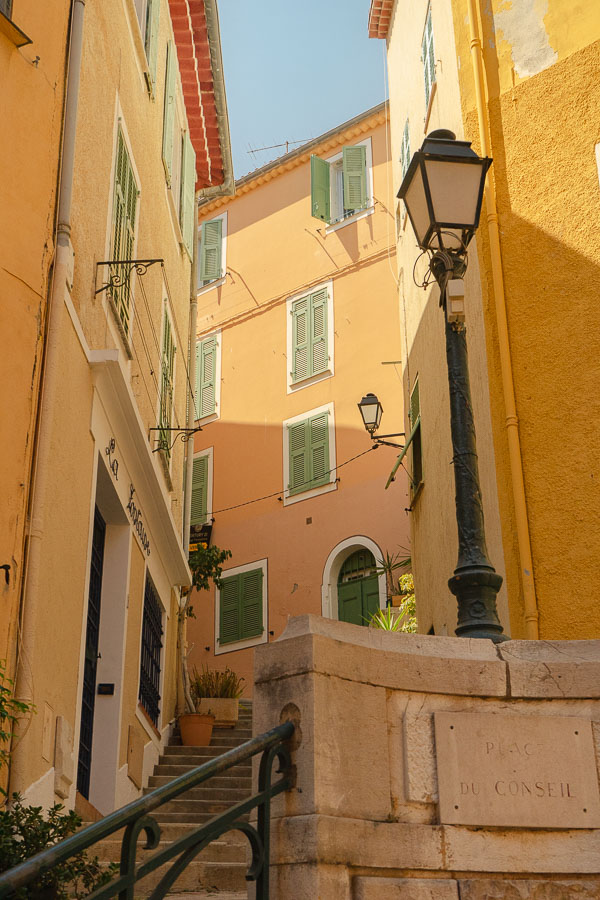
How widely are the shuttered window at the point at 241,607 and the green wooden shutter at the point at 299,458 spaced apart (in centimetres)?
175

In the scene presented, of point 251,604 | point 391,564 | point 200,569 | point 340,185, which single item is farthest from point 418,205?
point 340,185

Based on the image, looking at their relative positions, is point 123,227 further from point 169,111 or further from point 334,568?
point 334,568

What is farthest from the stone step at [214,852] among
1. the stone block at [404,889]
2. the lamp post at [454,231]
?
the stone block at [404,889]

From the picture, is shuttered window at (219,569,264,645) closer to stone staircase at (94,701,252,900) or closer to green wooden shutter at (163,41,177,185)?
stone staircase at (94,701,252,900)

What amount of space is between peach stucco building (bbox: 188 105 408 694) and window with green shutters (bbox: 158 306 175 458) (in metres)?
6.62

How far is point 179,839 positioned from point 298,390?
729 inches

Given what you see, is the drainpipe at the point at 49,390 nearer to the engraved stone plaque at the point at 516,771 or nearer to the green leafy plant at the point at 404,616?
the engraved stone plaque at the point at 516,771

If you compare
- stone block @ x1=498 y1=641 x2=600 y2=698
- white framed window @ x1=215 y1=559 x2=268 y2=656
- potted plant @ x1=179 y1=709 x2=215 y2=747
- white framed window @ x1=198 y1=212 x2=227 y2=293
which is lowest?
stone block @ x1=498 y1=641 x2=600 y2=698

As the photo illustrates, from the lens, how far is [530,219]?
979 centimetres

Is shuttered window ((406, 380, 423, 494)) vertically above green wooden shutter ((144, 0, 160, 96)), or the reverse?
green wooden shutter ((144, 0, 160, 96))

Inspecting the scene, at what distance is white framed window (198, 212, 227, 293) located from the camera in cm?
2438

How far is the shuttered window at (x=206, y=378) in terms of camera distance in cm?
2352

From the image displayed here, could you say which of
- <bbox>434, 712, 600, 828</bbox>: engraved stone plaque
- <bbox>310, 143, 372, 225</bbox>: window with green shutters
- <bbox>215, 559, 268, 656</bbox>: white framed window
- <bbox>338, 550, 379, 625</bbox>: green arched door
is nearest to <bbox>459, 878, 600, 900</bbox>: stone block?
<bbox>434, 712, 600, 828</bbox>: engraved stone plaque

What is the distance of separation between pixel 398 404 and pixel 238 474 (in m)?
3.97
